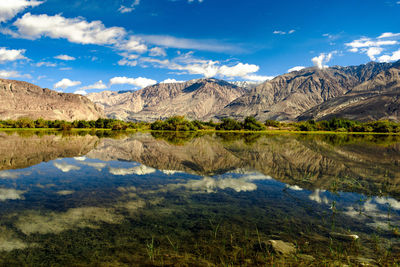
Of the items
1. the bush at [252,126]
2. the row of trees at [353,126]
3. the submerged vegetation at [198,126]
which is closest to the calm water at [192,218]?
the submerged vegetation at [198,126]

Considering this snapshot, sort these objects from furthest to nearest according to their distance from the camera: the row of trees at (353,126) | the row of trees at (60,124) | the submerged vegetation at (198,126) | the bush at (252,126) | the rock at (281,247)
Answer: the bush at (252,126), the row of trees at (60,124), the submerged vegetation at (198,126), the row of trees at (353,126), the rock at (281,247)

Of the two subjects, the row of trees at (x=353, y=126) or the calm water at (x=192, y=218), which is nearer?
the calm water at (x=192, y=218)

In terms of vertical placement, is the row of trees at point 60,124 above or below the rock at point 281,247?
above

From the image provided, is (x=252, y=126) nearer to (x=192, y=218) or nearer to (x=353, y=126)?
(x=353, y=126)

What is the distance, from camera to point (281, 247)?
394 inches

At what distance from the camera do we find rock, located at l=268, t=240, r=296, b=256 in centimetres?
969

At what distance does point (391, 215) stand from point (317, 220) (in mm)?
4937

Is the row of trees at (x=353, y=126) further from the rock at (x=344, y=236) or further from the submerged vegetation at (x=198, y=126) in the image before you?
the rock at (x=344, y=236)

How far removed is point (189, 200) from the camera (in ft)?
54.5

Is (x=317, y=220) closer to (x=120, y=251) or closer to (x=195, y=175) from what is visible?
(x=120, y=251)

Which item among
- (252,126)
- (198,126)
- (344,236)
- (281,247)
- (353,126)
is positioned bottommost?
(344,236)

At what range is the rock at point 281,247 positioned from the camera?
9685 mm

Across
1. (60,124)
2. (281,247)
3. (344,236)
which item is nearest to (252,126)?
(60,124)

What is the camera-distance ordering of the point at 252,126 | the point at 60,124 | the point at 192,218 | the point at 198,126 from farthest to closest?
1. the point at 198,126
2. the point at 252,126
3. the point at 60,124
4. the point at 192,218
